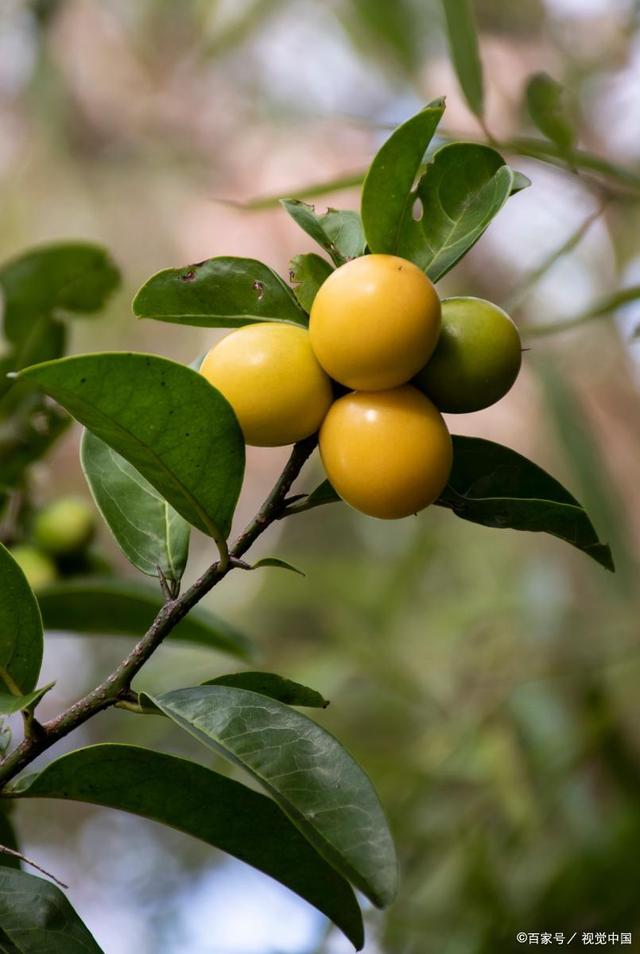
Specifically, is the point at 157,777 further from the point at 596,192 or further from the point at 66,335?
the point at 596,192

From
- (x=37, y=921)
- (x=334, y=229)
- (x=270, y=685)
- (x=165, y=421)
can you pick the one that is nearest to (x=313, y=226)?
(x=334, y=229)

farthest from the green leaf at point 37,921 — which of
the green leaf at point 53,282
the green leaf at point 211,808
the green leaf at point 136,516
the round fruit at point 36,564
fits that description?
the green leaf at point 53,282

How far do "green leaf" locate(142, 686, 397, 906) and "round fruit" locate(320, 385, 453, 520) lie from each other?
0.11 m

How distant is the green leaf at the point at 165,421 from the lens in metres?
0.43

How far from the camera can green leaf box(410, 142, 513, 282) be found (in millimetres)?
485

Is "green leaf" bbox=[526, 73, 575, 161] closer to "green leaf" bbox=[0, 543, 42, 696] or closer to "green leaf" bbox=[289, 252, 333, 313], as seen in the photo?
"green leaf" bbox=[289, 252, 333, 313]

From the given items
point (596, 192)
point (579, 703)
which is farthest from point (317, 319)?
point (579, 703)

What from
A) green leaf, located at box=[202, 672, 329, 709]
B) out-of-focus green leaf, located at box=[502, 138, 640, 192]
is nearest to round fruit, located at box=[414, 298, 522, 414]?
green leaf, located at box=[202, 672, 329, 709]

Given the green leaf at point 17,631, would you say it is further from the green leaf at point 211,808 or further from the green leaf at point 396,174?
the green leaf at point 396,174

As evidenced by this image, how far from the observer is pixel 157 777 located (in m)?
0.49

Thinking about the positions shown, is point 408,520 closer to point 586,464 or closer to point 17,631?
point 586,464

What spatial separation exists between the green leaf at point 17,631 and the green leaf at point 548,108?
1.90 feet

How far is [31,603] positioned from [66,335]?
50 centimetres

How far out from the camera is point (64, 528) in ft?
3.05
